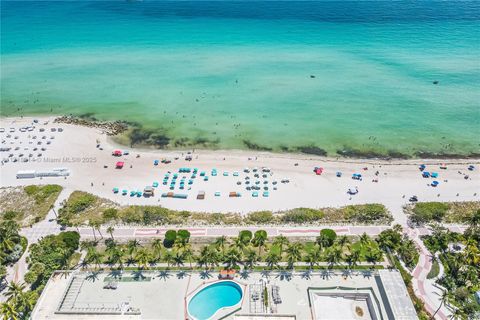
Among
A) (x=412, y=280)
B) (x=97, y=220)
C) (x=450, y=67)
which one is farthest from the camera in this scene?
(x=450, y=67)

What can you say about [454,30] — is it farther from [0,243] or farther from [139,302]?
[0,243]

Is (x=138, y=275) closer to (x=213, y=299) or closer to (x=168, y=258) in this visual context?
(x=168, y=258)

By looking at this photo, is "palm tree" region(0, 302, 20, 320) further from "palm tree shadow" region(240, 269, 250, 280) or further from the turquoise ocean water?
→ the turquoise ocean water

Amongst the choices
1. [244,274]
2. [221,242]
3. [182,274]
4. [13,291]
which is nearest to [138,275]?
[182,274]

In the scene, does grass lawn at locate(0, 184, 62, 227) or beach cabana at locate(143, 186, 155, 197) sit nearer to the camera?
grass lawn at locate(0, 184, 62, 227)

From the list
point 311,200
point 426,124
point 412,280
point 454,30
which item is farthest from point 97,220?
point 454,30

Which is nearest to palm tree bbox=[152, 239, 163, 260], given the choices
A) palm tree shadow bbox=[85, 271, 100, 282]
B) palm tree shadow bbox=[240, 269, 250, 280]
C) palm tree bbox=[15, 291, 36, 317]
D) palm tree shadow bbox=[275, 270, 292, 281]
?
palm tree shadow bbox=[85, 271, 100, 282]
